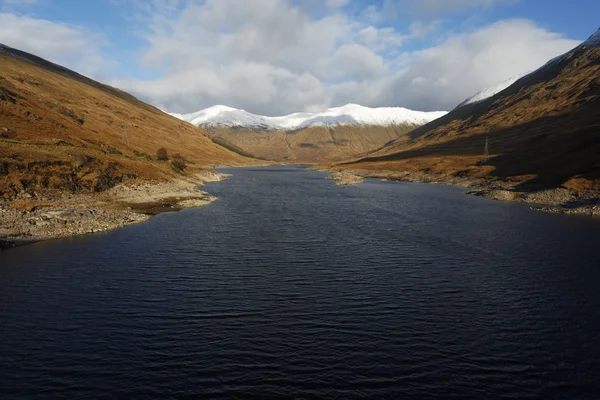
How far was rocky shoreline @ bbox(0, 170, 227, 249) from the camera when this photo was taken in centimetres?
4459

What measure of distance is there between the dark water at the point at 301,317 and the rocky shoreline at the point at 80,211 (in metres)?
3.89

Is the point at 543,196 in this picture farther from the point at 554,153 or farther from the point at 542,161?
the point at 554,153

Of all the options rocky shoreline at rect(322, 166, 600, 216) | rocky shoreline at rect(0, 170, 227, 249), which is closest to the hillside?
rocky shoreline at rect(0, 170, 227, 249)

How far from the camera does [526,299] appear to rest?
28312mm

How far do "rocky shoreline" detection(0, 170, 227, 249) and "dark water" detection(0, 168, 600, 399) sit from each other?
389cm

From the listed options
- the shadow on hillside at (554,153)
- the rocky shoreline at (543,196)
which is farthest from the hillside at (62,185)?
the shadow on hillside at (554,153)

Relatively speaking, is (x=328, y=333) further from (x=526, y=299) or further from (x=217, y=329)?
(x=526, y=299)

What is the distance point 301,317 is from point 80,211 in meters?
43.6

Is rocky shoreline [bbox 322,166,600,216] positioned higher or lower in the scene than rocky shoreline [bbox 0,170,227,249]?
higher

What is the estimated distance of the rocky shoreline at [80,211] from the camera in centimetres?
4459

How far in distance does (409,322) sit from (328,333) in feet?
19.3

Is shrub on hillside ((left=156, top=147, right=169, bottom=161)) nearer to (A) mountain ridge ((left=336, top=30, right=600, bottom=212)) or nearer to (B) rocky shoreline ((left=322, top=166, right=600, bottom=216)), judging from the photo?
(A) mountain ridge ((left=336, top=30, right=600, bottom=212))

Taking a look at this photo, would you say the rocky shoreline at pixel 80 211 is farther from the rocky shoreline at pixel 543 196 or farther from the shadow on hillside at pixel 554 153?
the shadow on hillside at pixel 554 153

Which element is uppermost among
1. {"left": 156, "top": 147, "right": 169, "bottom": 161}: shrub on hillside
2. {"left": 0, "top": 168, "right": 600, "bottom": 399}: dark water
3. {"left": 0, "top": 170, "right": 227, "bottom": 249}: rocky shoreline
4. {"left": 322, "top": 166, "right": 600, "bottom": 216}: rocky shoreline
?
{"left": 156, "top": 147, "right": 169, "bottom": 161}: shrub on hillside
